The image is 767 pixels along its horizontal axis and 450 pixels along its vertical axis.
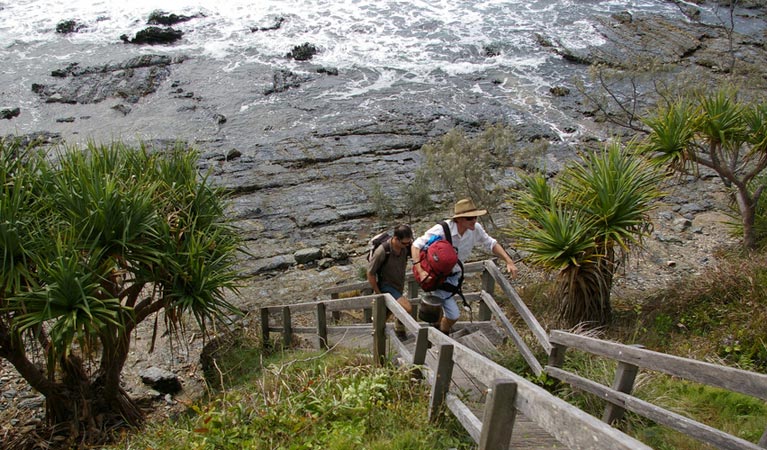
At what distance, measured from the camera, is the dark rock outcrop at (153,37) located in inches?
1156

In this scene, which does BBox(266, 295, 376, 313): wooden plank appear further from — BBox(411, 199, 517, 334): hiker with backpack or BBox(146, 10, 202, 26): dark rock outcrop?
BBox(146, 10, 202, 26): dark rock outcrop

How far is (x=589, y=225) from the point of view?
829 cm

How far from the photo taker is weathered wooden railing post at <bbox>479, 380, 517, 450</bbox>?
126 inches

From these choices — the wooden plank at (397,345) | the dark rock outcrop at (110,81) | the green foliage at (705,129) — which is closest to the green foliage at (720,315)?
the green foliage at (705,129)

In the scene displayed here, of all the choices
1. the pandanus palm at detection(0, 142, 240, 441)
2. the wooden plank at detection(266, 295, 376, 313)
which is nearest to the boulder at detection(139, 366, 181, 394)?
the pandanus palm at detection(0, 142, 240, 441)

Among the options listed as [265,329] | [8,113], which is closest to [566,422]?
[265,329]

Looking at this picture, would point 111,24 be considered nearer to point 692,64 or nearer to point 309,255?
point 309,255

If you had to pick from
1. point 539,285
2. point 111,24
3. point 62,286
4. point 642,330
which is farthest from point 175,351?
point 111,24

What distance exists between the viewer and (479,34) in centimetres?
3006

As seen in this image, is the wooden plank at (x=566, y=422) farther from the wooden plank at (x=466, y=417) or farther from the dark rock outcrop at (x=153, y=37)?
the dark rock outcrop at (x=153, y=37)

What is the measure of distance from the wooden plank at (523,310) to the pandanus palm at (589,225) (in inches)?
53.4

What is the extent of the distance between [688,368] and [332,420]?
237 centimetres

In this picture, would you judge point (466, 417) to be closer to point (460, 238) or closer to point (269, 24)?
point (460, 238)

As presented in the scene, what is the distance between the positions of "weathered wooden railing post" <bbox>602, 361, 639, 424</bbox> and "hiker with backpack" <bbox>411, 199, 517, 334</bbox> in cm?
194
